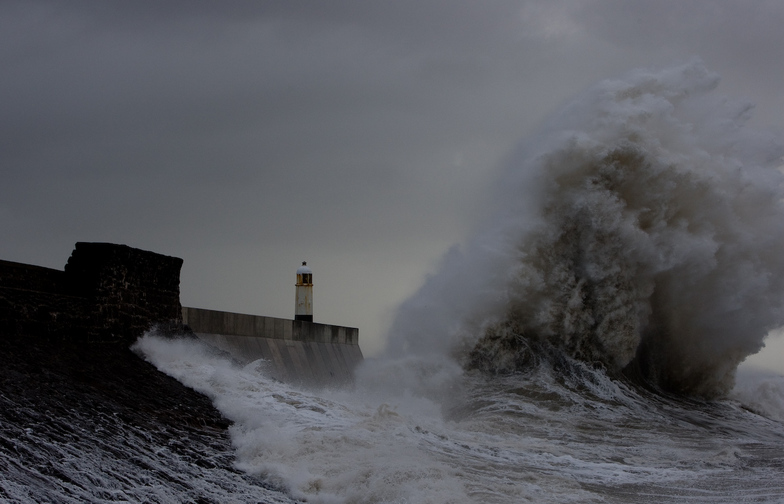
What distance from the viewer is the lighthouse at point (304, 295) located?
1504 cm

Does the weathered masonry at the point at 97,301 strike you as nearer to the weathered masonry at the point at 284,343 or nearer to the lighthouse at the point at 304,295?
the weathered masonry at the point at 284,343

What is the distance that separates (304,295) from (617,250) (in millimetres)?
5310

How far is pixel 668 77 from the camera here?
49.8ft

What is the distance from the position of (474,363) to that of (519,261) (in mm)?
1768

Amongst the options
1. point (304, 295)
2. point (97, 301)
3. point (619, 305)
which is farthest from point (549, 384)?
point (97, 301)

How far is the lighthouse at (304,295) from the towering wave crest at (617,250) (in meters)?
1.84

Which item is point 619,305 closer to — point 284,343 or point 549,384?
point 549,384

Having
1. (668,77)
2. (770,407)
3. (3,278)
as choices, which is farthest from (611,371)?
(3,278)

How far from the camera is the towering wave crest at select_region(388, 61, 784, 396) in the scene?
536 inches

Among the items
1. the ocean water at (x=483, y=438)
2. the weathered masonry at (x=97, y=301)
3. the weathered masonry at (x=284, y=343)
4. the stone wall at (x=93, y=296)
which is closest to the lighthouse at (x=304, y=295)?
the weathered masonry at (x=284, y=343)

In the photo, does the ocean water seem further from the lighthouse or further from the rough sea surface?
the lighthouse

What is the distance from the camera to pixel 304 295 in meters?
15.1

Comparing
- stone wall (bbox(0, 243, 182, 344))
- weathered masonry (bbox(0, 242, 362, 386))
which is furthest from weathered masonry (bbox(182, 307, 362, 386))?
stone wall (bbox(0, 243, 182, 344))

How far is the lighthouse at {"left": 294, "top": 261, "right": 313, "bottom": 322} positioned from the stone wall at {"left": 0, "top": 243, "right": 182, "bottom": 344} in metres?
6.26
